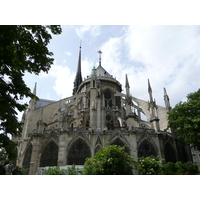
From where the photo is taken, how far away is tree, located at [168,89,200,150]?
1888cm

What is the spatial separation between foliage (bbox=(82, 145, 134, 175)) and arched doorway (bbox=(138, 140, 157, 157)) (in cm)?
881

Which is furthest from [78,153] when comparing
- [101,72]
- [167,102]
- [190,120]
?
[101,72]

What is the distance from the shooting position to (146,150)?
22.5 metres

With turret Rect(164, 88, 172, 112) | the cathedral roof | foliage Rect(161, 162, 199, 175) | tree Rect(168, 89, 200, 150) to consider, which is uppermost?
the cathedral roof

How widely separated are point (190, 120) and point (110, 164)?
11.5 metres

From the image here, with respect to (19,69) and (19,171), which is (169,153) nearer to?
(19,171)

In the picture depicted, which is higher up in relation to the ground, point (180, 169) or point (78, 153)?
point (78, 153)

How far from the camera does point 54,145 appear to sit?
22594 mm

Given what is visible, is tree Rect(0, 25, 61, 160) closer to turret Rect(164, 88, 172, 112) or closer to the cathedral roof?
turret Rect(164, 88, 172, 112)

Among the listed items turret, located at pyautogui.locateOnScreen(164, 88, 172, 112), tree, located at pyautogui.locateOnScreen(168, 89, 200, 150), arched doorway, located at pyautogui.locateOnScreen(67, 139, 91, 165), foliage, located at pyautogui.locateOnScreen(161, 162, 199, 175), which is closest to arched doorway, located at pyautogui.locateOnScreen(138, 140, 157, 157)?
tree, located at pyautogui.locateOnScreen(168, 89, 200, 150)

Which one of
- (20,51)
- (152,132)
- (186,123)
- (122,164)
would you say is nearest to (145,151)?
(152,132)

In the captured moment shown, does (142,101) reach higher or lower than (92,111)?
higher
